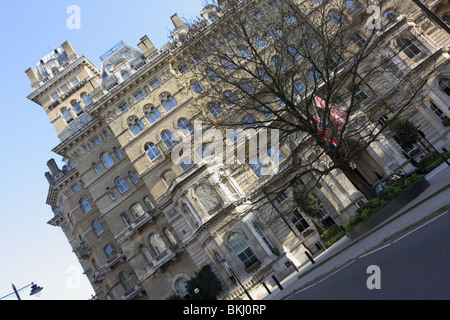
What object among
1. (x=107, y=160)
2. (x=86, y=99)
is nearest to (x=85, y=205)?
(x=107, y=160)

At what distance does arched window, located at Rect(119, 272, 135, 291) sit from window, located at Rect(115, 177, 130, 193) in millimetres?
9350

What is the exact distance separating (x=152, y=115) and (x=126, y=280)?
18.5m

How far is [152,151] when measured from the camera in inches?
1379

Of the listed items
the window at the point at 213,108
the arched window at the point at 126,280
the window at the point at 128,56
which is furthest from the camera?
the window at the point at 128,56

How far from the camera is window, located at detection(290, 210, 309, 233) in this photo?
29.5 meters

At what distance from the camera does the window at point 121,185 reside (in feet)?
124

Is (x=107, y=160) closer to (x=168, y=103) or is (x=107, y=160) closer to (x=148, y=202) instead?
(x=148, y=202)

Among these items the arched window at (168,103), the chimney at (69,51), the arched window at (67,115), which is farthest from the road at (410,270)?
the chimney at (69,51)

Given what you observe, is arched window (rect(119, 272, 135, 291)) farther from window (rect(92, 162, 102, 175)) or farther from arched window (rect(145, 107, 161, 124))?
arched window (rect(145, 107, 161, 124))

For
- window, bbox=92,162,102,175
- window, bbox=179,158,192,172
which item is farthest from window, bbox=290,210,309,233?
window, bbox=92,162,102,175

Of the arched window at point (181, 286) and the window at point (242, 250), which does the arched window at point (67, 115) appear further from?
the window at point (242, 250)

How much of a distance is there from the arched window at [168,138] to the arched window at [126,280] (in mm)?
15486
